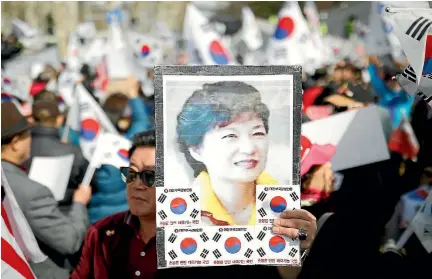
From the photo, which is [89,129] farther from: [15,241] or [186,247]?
[186,247]

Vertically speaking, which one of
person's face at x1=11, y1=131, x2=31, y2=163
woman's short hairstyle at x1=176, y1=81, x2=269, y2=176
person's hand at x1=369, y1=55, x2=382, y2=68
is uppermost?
person's hand at x1=369, y1=55, x2=382, y2=68

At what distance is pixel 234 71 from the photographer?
2.47 m

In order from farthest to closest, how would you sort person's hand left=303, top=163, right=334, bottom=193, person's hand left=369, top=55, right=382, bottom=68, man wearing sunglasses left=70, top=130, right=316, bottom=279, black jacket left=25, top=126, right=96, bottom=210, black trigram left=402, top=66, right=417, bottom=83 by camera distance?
1. person's hand left=369, top=55, right=382, bottom=68
2. black jacket left=25, top=126, right=96, bottom=210
3. person's hand left=303, top=163, right=334, bottom=193
4. man wearing sunglasses left=70, top=130, right=316, bottom=279
5. black trigram left=402, top=66, right=417, bottom=83

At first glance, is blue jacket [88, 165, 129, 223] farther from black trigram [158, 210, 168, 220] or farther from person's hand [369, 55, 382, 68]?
person's hand [369, 55, 382, 68]

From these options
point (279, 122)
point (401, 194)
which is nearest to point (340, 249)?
point (279, 122)

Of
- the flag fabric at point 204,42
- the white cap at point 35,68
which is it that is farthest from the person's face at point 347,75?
the white cap at point 35,68

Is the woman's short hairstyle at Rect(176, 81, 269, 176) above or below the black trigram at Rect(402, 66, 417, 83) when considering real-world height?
below

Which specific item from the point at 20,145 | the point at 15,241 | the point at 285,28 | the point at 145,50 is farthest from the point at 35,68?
the point at 15,241

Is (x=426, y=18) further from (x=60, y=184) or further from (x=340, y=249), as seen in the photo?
(x=60, y=184)

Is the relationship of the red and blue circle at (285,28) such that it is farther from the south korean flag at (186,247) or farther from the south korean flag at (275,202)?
the south korean flag at (186,247)

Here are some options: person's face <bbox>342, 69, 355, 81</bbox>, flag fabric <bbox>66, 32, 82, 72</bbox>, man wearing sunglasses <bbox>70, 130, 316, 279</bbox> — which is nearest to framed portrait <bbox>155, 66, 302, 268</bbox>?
man wearing sunglasses <bbox>70, 130, 316, 279</bbox>

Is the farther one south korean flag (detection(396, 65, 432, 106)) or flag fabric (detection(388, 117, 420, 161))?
flag fabric (detection(388, 117, 420, 161))

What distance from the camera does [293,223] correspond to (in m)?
2.46

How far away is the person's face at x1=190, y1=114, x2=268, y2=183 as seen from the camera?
2.48m
